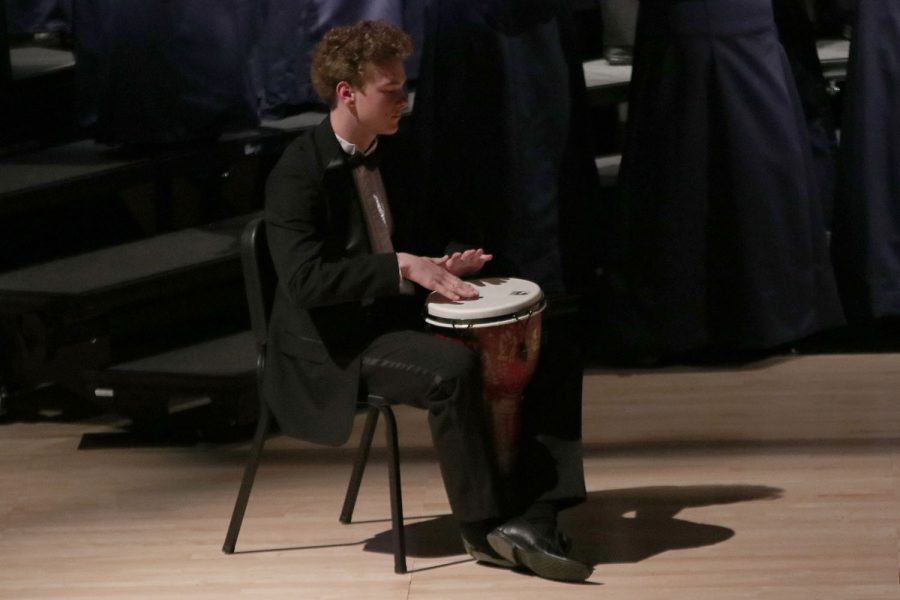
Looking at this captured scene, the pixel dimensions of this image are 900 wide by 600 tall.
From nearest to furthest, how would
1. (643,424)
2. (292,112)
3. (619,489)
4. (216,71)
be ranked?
(619,489), (643,424), (216,71), (292,112)

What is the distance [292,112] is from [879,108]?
1705 millimetres

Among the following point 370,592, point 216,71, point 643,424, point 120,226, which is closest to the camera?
point 370,592

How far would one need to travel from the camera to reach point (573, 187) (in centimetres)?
452

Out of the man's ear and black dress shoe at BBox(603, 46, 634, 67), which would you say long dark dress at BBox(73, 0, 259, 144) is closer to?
the man's ear

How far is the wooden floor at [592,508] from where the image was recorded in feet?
10.2

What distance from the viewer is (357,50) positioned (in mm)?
3066

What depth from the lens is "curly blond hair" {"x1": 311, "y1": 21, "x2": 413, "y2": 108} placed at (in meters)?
3.06

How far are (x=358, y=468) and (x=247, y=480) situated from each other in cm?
27

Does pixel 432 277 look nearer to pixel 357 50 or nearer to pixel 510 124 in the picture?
pixel 357 50

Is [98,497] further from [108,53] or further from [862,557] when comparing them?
[862,557]

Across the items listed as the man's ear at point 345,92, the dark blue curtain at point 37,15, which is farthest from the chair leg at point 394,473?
the dark blue curtain at point 37,15

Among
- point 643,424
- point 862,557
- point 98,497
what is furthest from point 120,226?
point 862,557

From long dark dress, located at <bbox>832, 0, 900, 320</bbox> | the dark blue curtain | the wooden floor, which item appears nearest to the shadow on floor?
the wooden floor

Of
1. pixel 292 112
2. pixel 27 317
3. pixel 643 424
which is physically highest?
pixel 292 112
